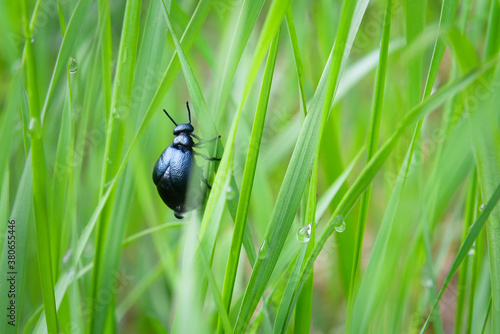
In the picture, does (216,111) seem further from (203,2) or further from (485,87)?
(485,87)

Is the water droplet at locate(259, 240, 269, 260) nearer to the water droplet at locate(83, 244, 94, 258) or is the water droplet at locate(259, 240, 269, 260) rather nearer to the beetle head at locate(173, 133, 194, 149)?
the beetle head at locate(173, 133, 194, 149)

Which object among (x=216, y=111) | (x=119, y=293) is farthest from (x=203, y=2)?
(x=119, y=293)

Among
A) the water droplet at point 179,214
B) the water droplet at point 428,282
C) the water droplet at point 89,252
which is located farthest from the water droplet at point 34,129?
the water droplet at point 428,282

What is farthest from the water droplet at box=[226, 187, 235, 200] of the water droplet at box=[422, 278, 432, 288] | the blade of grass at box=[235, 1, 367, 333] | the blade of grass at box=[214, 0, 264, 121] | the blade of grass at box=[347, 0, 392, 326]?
the water droplet at box=[422, 278, 432, 288]

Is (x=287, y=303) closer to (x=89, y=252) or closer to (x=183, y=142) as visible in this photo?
(x=183, y=142)

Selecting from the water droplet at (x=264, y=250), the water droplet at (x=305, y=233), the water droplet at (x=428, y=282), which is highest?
the water droplet at (x=305, y=233)

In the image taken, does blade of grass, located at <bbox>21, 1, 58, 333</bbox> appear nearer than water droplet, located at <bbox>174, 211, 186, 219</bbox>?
Yes

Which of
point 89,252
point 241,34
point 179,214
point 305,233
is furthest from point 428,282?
point 89,252

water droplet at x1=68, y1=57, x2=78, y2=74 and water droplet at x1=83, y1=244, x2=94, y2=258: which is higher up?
water droplet at x1=68, y1=57, x2=78, y2=74

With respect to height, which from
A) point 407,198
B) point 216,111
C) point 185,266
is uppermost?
point 216,111

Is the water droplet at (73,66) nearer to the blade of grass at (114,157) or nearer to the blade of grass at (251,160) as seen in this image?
the blade of grass at (114,157)

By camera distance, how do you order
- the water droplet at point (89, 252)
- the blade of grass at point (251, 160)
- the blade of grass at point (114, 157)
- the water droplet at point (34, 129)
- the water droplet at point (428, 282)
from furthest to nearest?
the water droplet at point (89, 252) < the water droplet at point (428, 282) < the blade of grass at point (114, 157) < the blade of grass at point (251, 160) < the water droplet at point (34, 129)
